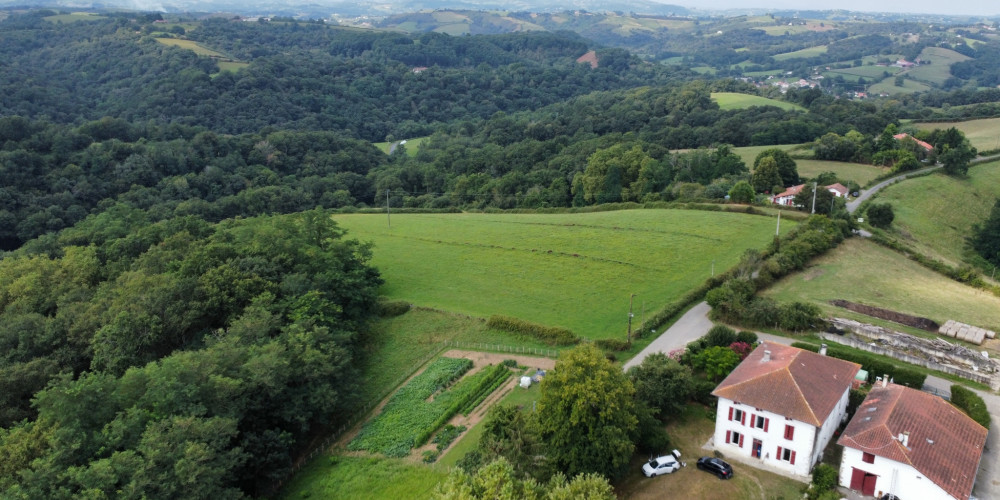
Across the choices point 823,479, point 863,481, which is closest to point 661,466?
point 823,479

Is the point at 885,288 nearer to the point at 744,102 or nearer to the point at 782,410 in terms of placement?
the point at 782,410

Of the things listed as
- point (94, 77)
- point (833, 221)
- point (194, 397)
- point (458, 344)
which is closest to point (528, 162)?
point (833, 221)

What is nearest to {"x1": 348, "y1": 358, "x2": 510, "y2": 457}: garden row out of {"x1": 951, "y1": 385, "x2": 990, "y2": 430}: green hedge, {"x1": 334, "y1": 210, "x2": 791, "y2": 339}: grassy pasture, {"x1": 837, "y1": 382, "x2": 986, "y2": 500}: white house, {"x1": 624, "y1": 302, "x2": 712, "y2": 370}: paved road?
{"x1": 334, "y1": 210, "x2": 791, "y2": 339}: grassy pasture

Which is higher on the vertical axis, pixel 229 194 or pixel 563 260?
pixel 563 260

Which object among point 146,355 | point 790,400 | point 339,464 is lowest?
point 339,464

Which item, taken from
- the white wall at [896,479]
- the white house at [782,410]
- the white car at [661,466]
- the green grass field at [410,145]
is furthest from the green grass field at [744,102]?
the white car at [661,466]

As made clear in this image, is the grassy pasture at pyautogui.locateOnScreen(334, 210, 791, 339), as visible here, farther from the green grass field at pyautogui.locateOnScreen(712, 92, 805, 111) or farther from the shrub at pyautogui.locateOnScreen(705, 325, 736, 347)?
the green grass field at pyautogui.locateOnScreen(712, 92, 805, 111)

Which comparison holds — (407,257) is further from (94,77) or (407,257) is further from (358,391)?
(94,77)
